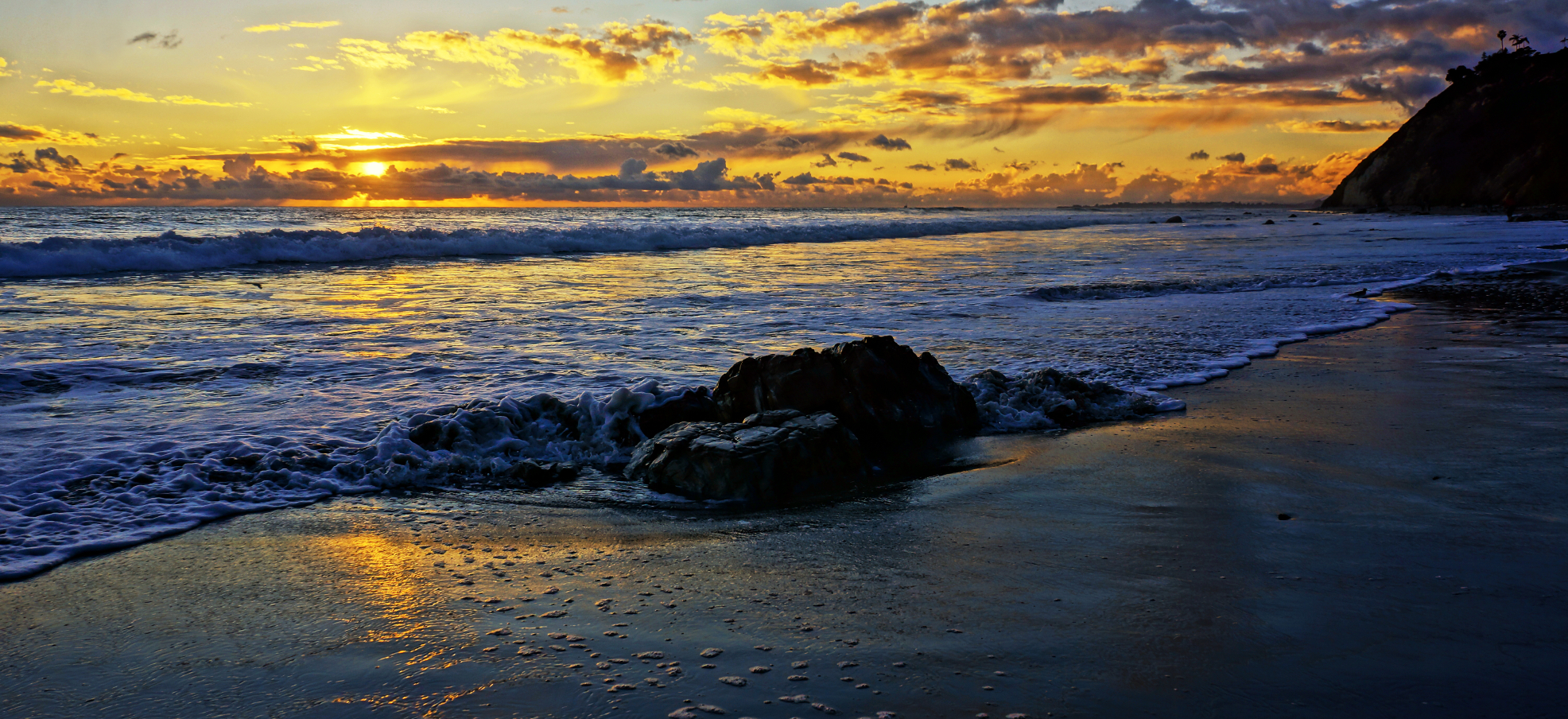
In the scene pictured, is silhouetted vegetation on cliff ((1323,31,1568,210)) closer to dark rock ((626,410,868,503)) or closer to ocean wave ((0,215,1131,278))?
ocean wave ((0,215,1131,278))

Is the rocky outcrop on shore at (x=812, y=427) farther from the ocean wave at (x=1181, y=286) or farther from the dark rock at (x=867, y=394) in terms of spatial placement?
the ocean wave at (x=1181, y=286)

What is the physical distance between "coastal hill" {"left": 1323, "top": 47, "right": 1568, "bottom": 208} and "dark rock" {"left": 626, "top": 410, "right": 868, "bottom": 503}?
231ft

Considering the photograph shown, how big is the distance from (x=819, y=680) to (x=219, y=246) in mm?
20927

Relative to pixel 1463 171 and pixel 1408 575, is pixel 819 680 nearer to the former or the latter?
pixel 1408 575

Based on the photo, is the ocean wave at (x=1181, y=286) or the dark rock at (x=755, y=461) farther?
the ocean wave at (x=1181, y=286)

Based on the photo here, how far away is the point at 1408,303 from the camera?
10969 millimetres

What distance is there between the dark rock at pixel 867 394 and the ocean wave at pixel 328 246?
16.7m

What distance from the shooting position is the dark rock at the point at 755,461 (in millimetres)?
3938

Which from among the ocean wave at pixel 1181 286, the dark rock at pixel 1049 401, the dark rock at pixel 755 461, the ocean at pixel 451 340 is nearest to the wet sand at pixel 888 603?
the dark rock at pixel 755 461

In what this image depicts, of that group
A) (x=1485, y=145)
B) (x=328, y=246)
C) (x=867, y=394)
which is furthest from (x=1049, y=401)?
(x=1485, y=145)

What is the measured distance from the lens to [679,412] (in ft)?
16.6

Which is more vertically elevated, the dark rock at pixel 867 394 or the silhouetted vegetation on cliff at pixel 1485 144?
the silhouetted vegetation on cliff at pixel 1485 144

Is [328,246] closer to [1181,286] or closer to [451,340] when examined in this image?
[451,340]

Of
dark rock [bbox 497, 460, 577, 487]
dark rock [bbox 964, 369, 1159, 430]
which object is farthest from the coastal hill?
dark rock [bbox 497, 460, 577, 487]
